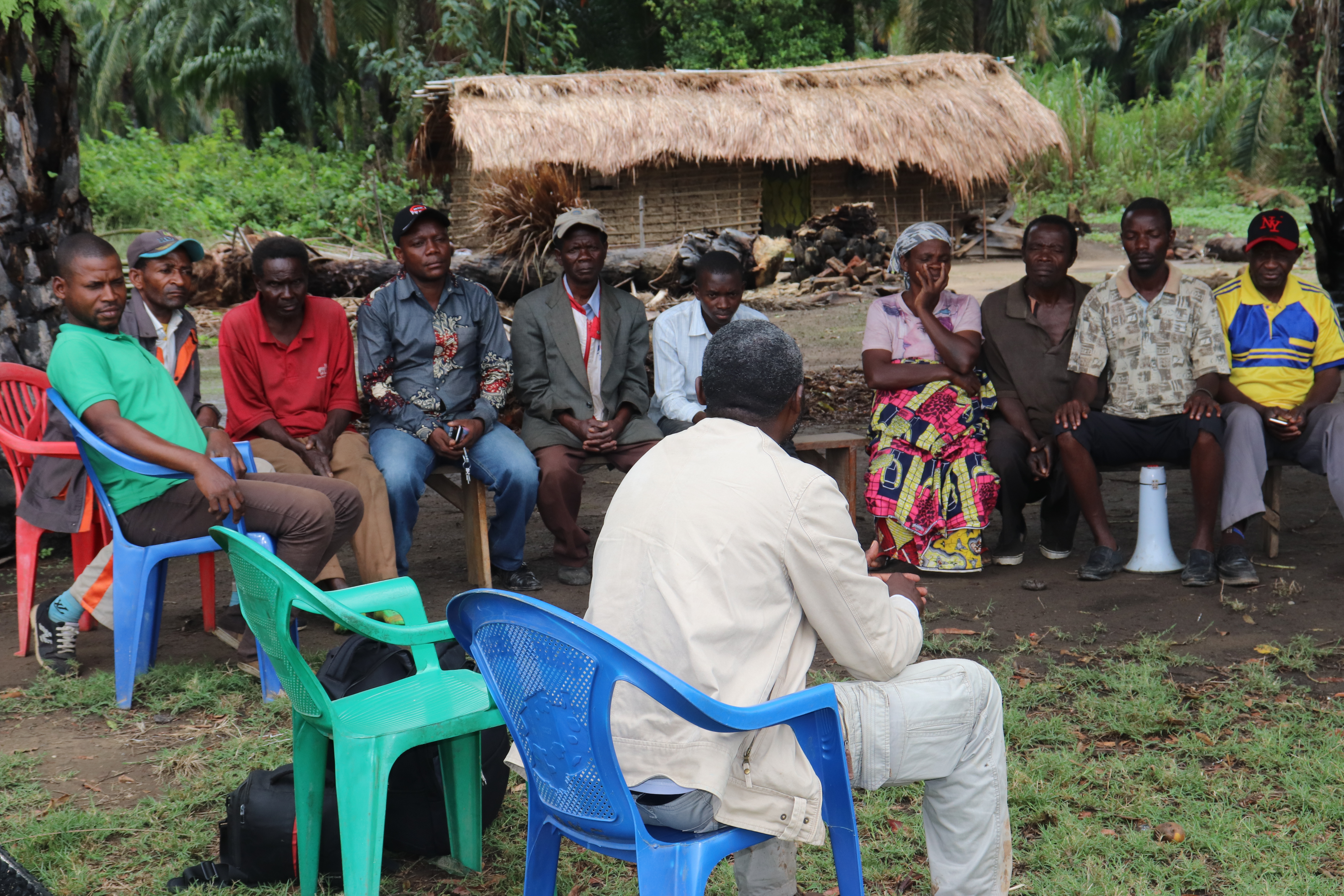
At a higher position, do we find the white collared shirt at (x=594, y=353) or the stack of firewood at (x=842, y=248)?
the stack of firewood at (x=842, y=248)

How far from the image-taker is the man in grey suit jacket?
5.31 meters

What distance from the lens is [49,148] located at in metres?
5.88

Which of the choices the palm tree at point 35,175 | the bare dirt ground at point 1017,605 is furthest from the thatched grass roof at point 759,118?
the bare dirt ground at point 1017,605

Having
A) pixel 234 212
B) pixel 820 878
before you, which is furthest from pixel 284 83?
pixel 820 878

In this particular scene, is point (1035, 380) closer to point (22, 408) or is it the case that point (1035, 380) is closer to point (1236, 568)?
point (1236, 568)

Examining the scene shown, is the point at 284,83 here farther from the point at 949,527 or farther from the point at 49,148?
the point at 949,527

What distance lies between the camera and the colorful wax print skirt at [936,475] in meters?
5.18

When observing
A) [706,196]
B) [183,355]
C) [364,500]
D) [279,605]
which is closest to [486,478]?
[364,500]

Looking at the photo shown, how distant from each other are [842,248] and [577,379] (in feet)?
38.5

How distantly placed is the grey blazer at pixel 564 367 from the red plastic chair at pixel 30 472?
1.58 meters

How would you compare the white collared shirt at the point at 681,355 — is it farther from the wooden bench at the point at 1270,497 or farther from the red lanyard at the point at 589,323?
the wooden bench at the point at 1270,497

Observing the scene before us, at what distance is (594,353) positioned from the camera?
5586 millimetres

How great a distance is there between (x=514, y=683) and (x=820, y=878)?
121 cm

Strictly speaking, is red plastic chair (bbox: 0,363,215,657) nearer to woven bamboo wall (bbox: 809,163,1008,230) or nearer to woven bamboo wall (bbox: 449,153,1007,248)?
woven bamboo wall (bbox: 449,153,1007,248)
